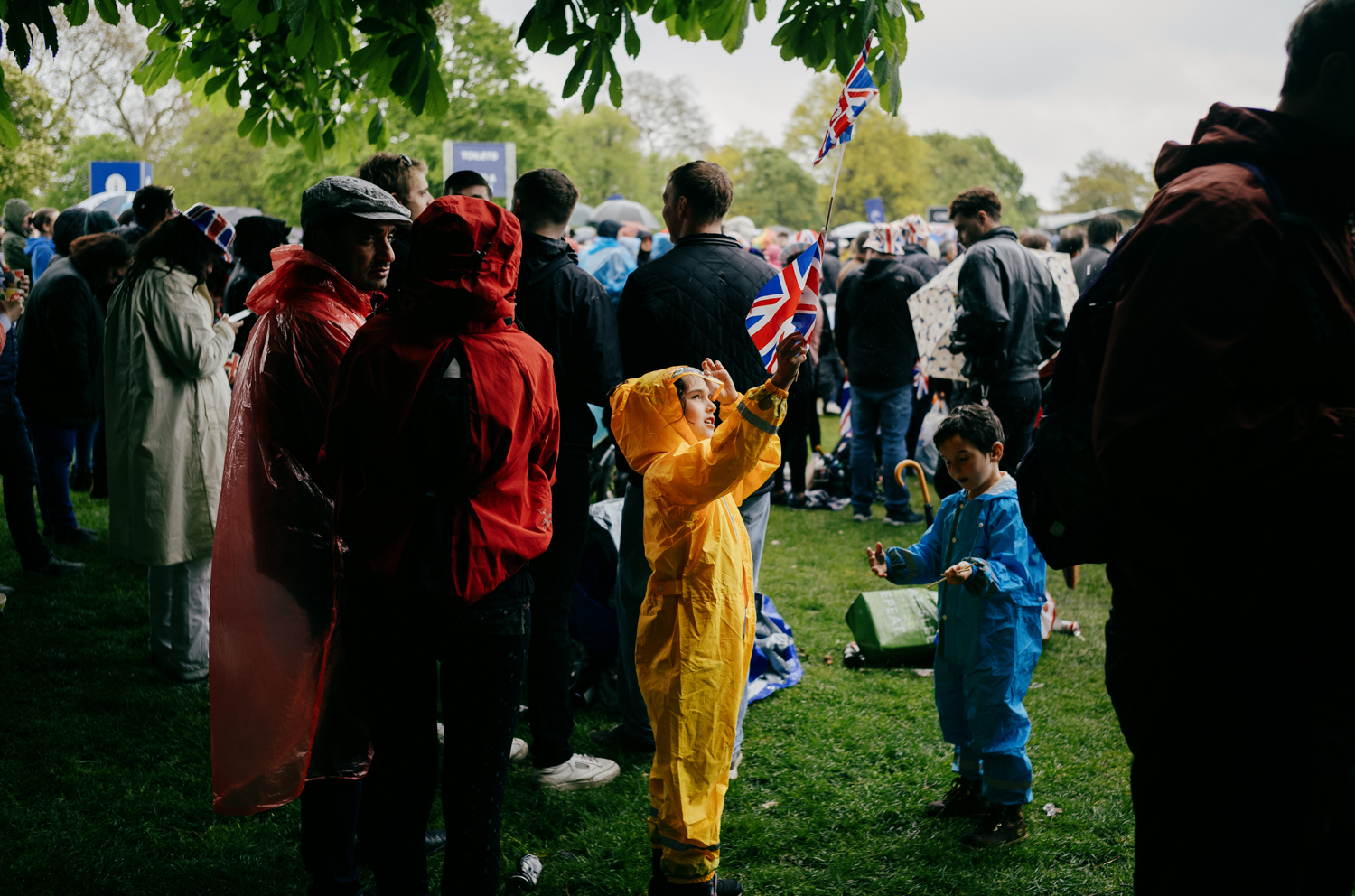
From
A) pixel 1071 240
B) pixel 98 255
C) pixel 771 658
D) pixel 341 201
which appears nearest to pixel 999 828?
pixel 771 658

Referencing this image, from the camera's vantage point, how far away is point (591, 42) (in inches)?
136

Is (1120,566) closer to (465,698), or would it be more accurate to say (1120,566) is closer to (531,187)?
(465,698)

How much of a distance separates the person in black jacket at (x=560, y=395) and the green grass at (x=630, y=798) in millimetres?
236

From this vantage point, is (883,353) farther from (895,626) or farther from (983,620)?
(983,620)

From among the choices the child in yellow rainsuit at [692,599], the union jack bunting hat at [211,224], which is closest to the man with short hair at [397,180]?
the union jack bunting hat at [211,224]

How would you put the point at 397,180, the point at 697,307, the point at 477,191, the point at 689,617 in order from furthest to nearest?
the point at 477,191, the point at 397,180, the point at 697,307, the point at 689,617

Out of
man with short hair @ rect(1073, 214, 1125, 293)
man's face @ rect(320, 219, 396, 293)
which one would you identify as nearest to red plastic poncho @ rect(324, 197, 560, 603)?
man's face @ rect(320, 219, 396, 293)

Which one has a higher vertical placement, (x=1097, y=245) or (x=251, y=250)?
(x=1097, y=245)

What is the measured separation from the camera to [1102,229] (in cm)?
850

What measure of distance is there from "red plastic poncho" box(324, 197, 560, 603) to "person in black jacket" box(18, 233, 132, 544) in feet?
16.5

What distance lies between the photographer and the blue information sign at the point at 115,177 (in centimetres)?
1564

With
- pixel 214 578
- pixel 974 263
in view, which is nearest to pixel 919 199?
pixel 974 263

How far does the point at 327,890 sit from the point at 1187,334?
8.70ft

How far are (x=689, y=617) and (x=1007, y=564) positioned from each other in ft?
4.00
